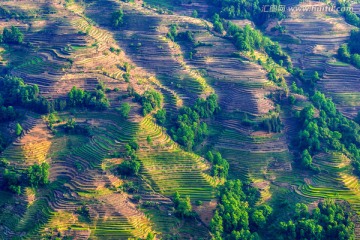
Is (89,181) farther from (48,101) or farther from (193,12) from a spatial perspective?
(193,12)

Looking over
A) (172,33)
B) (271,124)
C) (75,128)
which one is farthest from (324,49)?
(75,128)

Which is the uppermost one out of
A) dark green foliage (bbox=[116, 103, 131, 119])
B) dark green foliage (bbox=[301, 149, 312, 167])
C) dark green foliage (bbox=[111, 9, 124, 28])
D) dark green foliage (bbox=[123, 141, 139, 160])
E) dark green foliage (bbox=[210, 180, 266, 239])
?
dark green foliage (bbox=[111, 9, 124, 28])

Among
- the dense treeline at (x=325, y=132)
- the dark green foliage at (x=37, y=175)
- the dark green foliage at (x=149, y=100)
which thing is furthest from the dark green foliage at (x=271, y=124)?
the dark green foliage at (x=37, y=175)

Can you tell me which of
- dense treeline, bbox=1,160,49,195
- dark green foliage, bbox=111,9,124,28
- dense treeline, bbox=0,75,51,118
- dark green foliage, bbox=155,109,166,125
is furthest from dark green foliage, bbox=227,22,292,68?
dense treeline, bbox=1,160,49,195

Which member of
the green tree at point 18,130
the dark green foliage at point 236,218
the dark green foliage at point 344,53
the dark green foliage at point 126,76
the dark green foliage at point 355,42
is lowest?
the dark green foliage at point 236,218

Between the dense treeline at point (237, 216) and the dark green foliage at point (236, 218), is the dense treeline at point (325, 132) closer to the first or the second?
the dense treeline at point (237, 216)

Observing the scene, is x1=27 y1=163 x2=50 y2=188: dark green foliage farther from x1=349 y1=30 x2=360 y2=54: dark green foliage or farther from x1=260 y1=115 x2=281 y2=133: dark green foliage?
x1=349 y1=30 x2=360 y2=54: dark green foliage
